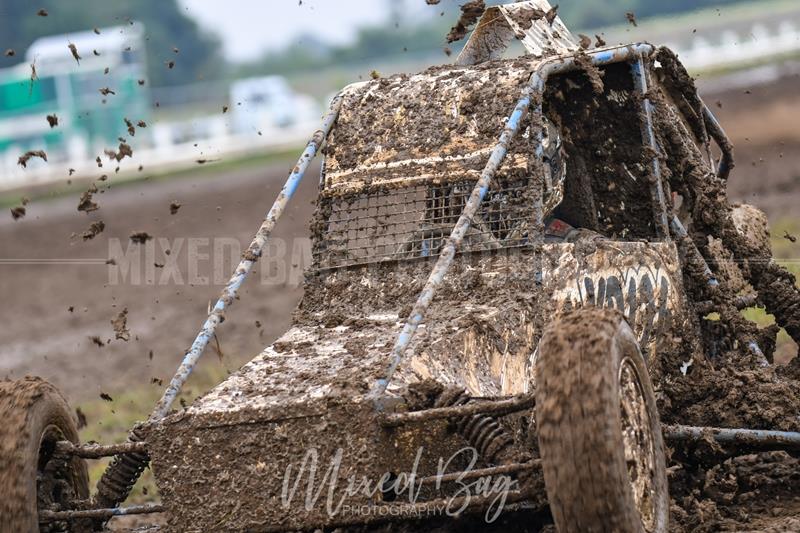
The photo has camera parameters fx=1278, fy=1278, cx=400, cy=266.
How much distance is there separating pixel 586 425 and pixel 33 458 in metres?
1.99

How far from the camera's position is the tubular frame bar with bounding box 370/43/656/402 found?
434 centimetres

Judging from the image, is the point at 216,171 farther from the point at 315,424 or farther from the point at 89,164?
the point at 315,424

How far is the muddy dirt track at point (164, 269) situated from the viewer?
11617mm

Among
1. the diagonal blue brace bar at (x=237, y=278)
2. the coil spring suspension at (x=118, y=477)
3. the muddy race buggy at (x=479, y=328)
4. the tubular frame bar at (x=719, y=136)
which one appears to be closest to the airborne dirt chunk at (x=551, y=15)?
the muddy race buggy at (x=479, y=328)

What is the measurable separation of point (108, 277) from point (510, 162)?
1129 cm

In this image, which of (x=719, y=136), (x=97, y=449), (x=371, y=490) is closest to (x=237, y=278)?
(x=97, y=449)

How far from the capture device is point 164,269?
15.2m

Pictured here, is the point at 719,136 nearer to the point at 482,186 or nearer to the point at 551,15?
the point at 551,15

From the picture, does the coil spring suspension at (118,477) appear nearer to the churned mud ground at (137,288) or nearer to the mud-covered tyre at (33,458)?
the mud-covered tyre at (33,458)

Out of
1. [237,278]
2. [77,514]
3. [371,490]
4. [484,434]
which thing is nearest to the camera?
[371,490]

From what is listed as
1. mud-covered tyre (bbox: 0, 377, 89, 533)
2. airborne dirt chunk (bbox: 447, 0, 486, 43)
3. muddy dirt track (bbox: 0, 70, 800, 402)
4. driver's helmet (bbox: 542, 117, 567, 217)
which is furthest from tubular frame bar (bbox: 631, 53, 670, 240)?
muddy dirt track (bbox: 0, 70, 800, 402)

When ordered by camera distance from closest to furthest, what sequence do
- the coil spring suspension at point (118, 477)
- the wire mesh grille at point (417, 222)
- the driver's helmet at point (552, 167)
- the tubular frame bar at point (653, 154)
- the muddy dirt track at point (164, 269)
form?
the coil spring suspension at point (118, 477) < the wire mesh grille at point (417, 222) < the driver's helmet at point (552, 167) < the tubular frame bar at point (653, 154) < the muddy dirt track at point (164, 269)

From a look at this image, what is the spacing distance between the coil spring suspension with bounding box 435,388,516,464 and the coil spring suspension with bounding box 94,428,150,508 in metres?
1.23

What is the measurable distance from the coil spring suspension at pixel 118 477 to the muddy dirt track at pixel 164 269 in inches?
187
